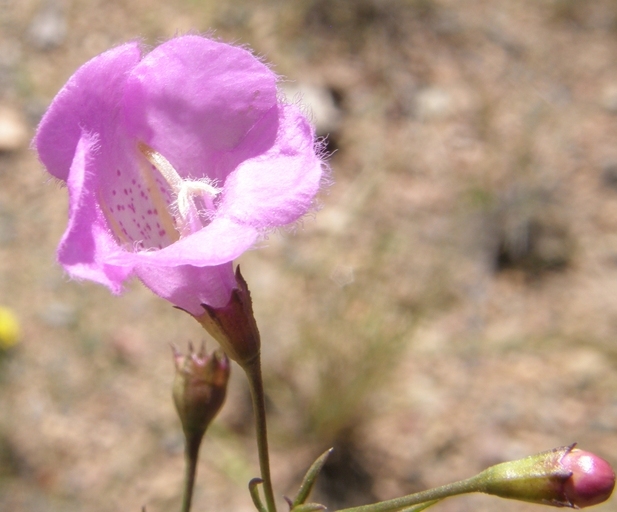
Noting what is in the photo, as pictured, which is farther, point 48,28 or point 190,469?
point 48,28

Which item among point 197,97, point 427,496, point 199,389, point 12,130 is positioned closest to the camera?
point 427,496

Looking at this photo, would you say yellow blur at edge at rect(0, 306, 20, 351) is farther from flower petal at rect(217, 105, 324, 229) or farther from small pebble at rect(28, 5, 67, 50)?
flower petal at rect(217, 105, 324, 229)

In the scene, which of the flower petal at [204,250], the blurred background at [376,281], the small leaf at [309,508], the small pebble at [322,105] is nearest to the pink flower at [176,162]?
the flower petal at [204,250]

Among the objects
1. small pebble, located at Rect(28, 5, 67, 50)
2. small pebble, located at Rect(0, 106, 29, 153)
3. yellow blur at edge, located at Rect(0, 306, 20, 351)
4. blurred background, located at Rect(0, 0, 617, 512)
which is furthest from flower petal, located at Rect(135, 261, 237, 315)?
small pebble, located at Rect(28, 5, 67, 50)

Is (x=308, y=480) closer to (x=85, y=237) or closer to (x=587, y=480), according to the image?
(x=587, y=480)

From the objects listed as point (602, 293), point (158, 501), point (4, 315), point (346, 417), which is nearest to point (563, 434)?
point (602, 293)

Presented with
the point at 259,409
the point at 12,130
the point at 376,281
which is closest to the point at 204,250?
the point at 259,409
